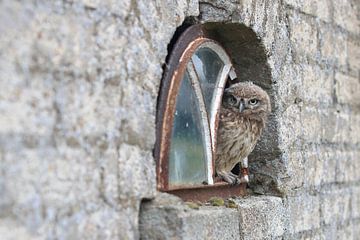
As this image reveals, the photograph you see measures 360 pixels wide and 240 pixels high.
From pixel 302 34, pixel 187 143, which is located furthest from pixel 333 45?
pixel 187 143

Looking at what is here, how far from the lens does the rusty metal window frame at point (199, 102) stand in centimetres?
256

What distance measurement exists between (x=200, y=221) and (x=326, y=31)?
2146 millimetres

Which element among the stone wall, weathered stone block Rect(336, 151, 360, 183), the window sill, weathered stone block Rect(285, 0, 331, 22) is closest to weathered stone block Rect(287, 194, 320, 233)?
the stone wall

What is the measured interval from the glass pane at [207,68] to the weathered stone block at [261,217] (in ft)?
1.57

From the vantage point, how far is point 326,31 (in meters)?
4.22

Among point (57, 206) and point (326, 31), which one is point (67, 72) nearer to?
point (57, 206)

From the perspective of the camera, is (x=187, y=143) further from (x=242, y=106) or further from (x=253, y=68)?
(x=253, y=68)

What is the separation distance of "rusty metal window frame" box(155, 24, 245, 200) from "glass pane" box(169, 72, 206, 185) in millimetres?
32

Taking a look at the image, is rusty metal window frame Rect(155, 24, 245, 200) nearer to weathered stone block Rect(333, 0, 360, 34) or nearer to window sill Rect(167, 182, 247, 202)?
window sill Rect(167, 182, 247, 202)

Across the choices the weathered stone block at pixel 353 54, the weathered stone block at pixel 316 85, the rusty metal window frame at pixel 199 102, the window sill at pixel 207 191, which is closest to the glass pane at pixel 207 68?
the rusty metal window frame at pixel 199 102

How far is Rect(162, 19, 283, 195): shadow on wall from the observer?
132 inches

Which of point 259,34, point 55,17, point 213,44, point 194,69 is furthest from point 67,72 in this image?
point 259,34

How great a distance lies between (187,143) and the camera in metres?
2.84

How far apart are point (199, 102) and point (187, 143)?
213 mm
